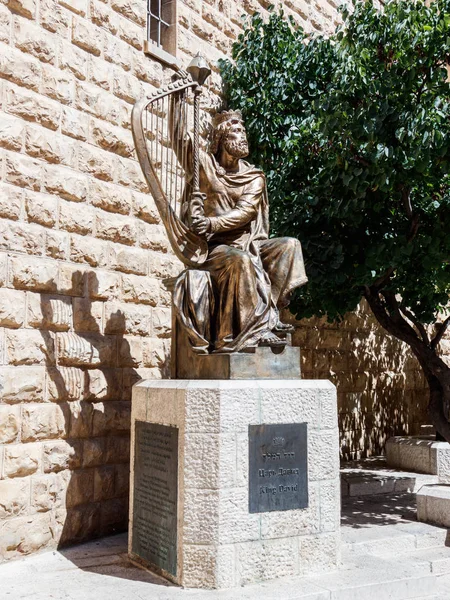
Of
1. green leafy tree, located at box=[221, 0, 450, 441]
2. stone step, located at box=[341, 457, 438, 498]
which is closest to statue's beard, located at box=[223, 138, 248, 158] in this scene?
green leafy tree, located at box=[221, 0, 450, 441]

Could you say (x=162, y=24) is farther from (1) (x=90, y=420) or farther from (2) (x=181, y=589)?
(2) (x=181, y=589)

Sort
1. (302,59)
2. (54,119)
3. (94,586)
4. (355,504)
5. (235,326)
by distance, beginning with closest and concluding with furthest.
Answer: (94,586)
(235,326)
(54,119)
(355,504)
(302,59)

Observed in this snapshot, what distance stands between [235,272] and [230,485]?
1.42 m

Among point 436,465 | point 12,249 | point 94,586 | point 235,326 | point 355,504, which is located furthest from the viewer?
point 436,465

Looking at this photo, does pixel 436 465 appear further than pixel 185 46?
Yes

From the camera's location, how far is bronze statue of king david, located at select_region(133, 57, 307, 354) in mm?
4805

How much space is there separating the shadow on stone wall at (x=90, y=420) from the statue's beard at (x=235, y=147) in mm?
1652

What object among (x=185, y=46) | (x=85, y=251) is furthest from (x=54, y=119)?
(x=185, y=46)

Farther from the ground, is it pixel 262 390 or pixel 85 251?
pixel 85 251

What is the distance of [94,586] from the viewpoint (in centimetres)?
438

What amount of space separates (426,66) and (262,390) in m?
3.35

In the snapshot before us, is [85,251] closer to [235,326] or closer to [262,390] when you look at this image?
[235,326]

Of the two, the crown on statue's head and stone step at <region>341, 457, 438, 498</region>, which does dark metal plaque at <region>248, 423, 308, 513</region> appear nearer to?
the crown on statue's head

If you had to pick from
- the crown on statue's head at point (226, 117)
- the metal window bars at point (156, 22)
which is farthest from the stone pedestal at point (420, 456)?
the metal window bars at point (156, 22)
